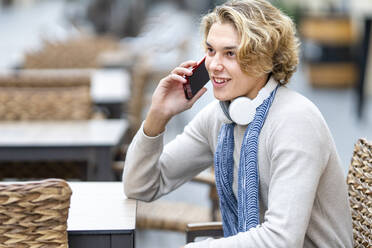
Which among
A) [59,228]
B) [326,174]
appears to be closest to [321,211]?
[326,174]

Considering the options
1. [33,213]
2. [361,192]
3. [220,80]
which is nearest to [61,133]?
[220,80]

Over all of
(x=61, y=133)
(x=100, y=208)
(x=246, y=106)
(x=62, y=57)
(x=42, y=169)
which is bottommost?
(x=42, y=169)

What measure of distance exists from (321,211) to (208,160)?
0.59 metres

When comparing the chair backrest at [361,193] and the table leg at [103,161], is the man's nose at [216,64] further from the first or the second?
the table leg at [103,161]

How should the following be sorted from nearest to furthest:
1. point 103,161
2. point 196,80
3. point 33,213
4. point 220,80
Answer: point 33,213 → point 220,80 → point 196,80 → point 103,161

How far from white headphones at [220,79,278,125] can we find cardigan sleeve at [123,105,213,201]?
34cm

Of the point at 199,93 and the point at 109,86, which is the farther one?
the point at 109,86

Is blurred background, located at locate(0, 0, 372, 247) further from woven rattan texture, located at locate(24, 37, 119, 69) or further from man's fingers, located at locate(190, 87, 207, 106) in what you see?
man's fingers, located at locate(190, 87, 207, 106)

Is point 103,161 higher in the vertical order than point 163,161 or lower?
lower

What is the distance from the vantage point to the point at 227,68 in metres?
2.39

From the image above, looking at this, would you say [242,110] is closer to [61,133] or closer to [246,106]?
[246,106]

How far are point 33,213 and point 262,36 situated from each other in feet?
2.84

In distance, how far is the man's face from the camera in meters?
2.36

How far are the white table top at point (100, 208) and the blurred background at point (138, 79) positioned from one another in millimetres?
619
